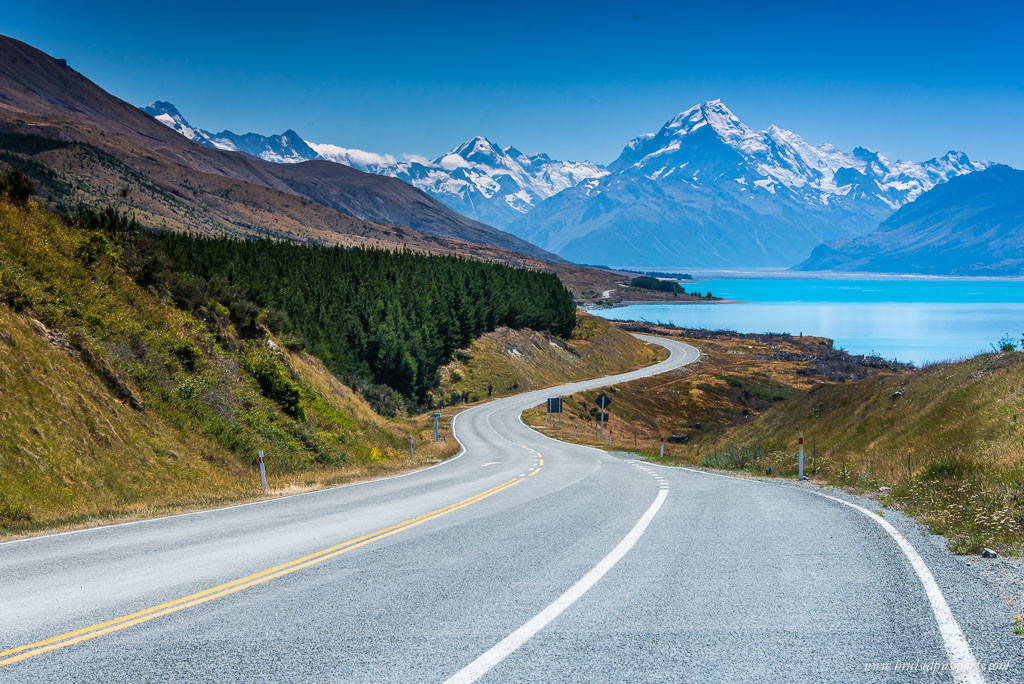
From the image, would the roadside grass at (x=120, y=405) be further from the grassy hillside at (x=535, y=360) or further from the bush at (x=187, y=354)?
the grassy hillside at (x=535, y=360)

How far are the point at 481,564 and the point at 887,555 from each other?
480 cm

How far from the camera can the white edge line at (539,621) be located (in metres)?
4.80

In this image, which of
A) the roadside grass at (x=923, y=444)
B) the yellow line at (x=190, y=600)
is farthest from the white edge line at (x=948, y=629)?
the yellow line at (x=190, y=600)

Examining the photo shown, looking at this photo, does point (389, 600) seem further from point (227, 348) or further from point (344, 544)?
point (227, 348)

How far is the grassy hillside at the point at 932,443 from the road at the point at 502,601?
100 cm

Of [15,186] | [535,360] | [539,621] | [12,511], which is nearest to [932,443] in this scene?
[539,621]

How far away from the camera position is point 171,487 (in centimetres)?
1546

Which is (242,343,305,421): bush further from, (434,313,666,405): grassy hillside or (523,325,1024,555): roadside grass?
(434,313,666,405): grassy hillside

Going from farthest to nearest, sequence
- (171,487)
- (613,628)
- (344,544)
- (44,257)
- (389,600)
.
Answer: (44,257) < (171,487) < (344,544) < (389,600) < (613,628)

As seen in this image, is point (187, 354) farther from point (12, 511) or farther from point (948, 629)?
point (948, 629)

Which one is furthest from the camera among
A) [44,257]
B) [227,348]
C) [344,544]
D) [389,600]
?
[227,348]

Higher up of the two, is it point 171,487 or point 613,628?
point 613,628

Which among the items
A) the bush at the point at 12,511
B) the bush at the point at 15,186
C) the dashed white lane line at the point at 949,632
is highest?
the bush at the point at 15,186

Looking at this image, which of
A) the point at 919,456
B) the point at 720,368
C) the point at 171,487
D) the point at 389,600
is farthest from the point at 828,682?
the point at 720,368
